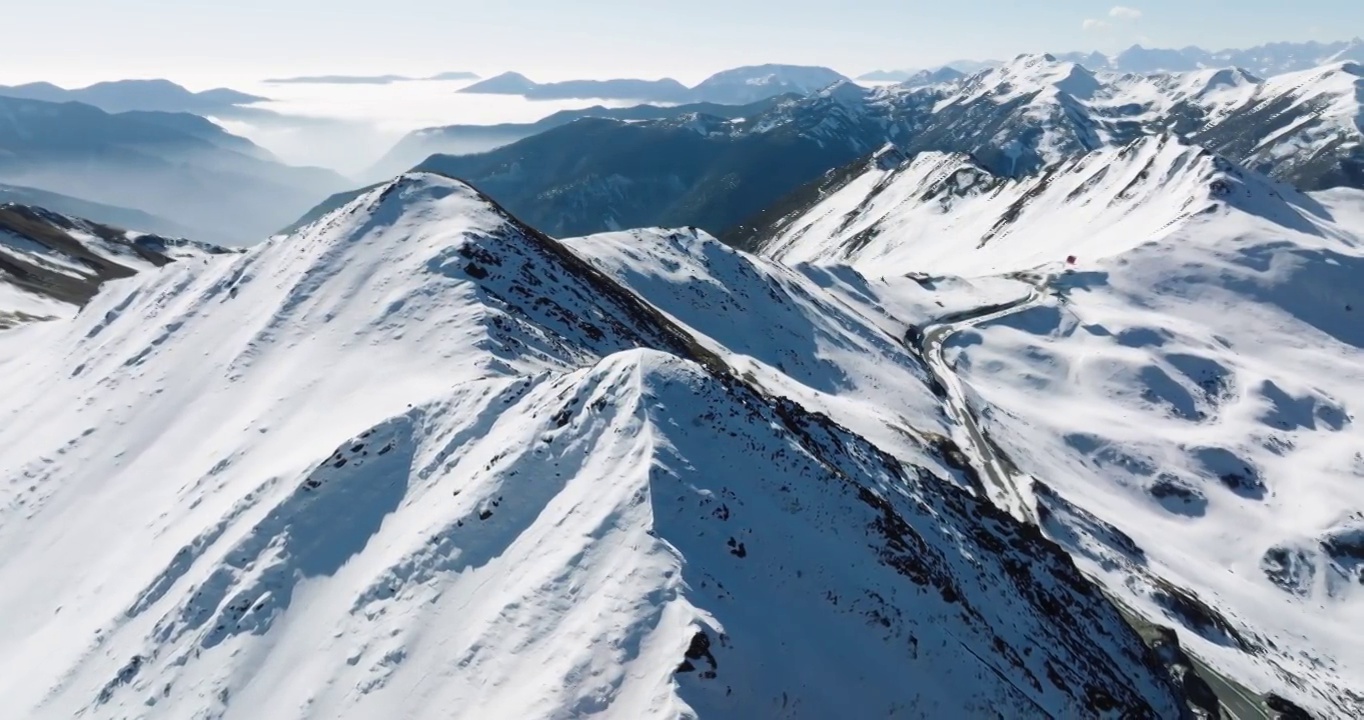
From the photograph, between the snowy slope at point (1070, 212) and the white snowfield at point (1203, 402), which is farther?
the snowy slope at point (1070, 212)

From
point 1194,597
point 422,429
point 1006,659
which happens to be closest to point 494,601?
point 422,429

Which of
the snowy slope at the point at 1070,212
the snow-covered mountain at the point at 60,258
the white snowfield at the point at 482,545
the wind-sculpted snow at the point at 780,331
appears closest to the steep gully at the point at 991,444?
the wind-sculpted snow at the point at 780,331

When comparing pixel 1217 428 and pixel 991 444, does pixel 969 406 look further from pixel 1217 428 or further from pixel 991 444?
pixel 1217 428

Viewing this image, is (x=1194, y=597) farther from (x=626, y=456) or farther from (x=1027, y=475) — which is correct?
(x=626, y=456)

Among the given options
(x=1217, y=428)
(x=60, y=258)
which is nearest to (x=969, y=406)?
(x=1217, y=428)

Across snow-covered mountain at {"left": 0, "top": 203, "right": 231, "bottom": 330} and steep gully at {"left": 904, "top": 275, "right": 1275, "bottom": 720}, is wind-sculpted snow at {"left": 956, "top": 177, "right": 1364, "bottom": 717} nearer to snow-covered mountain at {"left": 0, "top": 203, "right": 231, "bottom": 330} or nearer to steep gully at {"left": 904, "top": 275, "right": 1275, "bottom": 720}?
steep gully at {"left": 904, "top": 275, "right": 1275, "bottom": 720}

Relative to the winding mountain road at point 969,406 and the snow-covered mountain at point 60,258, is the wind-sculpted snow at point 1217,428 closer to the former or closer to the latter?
the winding mountain road at point 969,406
